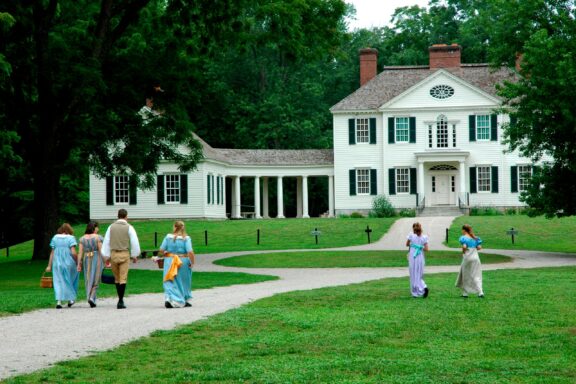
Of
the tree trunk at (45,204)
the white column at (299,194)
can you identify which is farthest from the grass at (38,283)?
the white column at (299,194)

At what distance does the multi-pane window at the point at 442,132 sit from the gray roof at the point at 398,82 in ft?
8.57

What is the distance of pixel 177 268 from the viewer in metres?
16.6

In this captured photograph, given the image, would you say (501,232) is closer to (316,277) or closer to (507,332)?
(316,277)

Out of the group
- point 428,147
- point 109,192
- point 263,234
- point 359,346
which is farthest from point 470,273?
point 109,192

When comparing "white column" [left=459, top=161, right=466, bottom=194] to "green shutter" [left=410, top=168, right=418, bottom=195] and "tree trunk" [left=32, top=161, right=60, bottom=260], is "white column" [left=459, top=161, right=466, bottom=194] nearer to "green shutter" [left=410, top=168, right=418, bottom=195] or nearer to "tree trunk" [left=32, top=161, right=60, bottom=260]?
"green shutter" [left=410, top=168, right=418, bottom=195]

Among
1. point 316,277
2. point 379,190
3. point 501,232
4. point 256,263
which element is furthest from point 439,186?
point 316,277

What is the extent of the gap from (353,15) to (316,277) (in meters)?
56.5

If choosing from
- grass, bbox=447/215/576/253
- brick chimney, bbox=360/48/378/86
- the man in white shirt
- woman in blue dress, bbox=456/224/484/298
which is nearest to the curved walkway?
the man in white shirt

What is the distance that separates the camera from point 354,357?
10.2 m

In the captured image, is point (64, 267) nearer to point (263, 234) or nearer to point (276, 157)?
point (263, 234)

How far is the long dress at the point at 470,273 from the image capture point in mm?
17562

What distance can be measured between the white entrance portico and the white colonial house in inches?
2.3

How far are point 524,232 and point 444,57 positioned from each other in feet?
60.5

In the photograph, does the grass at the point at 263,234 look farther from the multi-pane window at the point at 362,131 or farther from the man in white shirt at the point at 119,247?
the man in white shirt at the point at 119,247
